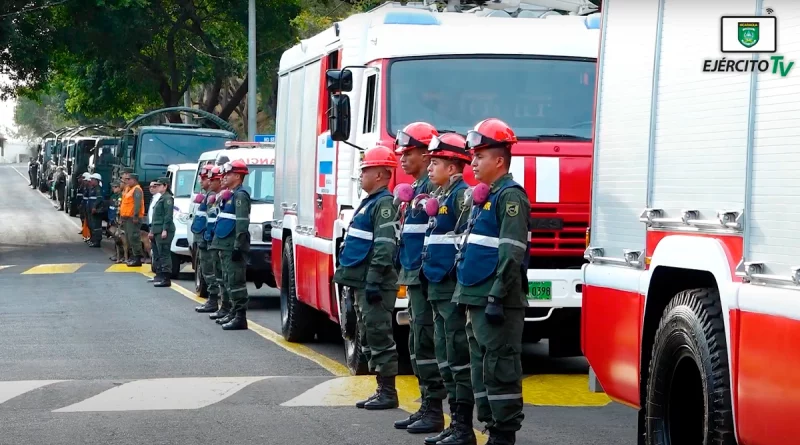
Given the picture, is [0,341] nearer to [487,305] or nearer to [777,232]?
[487,305]

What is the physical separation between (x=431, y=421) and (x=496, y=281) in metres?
1.67

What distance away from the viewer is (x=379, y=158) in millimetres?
10445

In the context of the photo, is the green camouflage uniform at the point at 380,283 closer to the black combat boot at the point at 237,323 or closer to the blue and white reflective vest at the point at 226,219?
the blue and white reflective vest at the point at 226,219

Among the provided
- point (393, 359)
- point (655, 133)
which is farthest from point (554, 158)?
point (655, 133)

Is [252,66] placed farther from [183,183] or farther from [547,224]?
[547,224]

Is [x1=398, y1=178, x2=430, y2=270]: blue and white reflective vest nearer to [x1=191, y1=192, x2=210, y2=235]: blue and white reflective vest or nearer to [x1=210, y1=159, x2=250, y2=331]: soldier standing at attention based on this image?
[x1=210, y1=159, x2=250, y2=331]: soldier standing at attention

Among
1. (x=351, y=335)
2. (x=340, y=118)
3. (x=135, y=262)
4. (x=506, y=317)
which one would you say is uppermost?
(x=340, y=118)

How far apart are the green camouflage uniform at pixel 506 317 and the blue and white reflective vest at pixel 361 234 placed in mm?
2368

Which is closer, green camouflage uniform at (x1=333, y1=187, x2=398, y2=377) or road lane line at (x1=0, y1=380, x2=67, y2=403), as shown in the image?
green camouflage uniform at (x1=333, y1=187, x2=398, y2=377)

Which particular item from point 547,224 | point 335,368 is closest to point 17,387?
point 335,368

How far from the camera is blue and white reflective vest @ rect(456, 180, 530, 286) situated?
8039 mm

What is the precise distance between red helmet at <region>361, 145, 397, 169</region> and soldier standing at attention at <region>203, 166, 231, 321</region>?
6.60 meters

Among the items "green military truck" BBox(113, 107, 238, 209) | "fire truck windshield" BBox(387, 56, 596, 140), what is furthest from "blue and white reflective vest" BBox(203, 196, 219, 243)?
"green military truck" BBox(113, 107, 238, 209)

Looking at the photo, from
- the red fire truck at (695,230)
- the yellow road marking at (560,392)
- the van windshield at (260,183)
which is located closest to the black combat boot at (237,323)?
the van windshield at (260,183)
